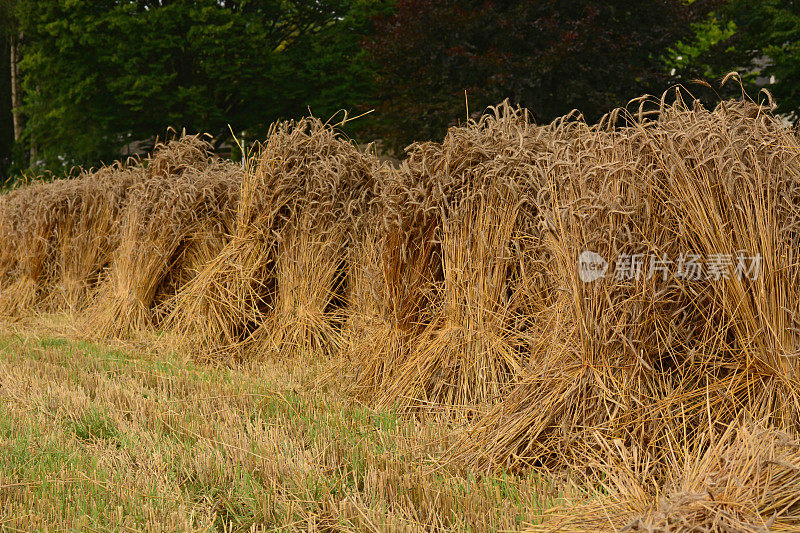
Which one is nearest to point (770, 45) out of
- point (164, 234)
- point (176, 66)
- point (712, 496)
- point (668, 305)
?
point (164, 234)

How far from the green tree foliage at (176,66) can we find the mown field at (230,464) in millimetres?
12462

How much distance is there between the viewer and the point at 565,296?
2564 millimetres

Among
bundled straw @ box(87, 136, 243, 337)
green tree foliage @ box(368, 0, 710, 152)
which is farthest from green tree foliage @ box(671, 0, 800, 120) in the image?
bundled straw @ box(87, 136, 243, 337)

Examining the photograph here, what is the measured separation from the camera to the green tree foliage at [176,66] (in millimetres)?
14836

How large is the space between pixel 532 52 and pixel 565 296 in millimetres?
8131

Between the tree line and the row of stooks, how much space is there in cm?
589

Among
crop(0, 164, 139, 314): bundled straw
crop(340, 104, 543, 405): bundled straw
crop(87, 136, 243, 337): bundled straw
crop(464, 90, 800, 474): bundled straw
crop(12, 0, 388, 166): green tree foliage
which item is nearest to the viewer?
crop(464, 90, 800, 474): bundled straw

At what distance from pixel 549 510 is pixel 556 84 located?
341 inches

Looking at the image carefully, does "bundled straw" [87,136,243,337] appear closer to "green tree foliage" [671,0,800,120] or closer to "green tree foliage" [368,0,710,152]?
"green tree foliage" [368,0,710,152]

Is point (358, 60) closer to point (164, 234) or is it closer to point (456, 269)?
point (164, 234)

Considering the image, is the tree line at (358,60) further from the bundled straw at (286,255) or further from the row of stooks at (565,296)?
the row of stooks at (565,296)

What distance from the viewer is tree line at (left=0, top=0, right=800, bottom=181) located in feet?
31.8

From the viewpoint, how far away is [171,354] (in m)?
4.41

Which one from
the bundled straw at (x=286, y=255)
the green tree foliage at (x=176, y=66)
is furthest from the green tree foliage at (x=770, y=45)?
the bundled straw at (x=286, y=255)
